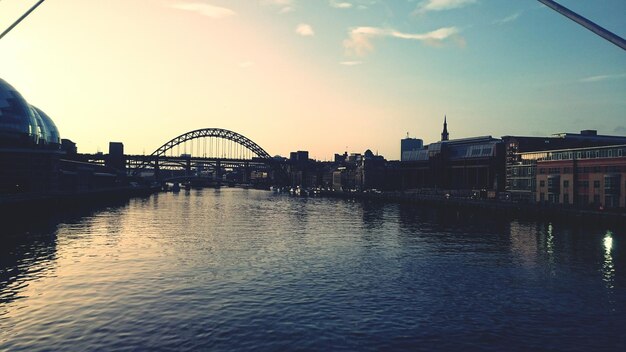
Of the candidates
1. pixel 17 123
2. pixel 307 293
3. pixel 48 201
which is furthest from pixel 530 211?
pixel 17 123

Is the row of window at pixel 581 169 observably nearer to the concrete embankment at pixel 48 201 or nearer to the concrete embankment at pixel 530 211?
the concrete embankment at pixel 530 211

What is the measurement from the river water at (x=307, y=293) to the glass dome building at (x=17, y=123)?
157 feet

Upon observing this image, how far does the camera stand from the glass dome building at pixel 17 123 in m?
102

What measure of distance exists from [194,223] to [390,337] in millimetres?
66632

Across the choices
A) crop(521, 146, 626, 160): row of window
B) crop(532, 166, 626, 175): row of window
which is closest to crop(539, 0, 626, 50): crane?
crop(532, 166, 626, 175): row of window

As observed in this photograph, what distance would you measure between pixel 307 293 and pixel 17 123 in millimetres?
98563

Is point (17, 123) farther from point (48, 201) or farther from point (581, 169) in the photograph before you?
point (581, 169)

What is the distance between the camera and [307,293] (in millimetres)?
33906

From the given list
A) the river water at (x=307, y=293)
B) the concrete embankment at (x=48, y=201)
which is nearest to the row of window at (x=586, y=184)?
the river water at (x=307, y=293)

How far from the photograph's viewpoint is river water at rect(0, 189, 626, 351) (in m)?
24.8

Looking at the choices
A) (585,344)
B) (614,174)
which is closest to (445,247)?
(585,344)

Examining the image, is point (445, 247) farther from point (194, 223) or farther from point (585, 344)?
point (194, 223)

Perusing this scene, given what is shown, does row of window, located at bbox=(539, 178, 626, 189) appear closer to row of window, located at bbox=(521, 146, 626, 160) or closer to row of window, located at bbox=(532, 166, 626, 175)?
row of window, located at bbox=(532, 166, 626, 175)

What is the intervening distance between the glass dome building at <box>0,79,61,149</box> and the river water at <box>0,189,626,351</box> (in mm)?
47867
